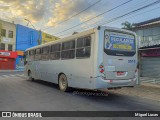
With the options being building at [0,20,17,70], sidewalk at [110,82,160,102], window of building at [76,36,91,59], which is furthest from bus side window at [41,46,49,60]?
building at [0,20,17,70]

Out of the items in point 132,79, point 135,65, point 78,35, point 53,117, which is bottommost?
point 53,117

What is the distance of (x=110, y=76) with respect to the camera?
355 inches

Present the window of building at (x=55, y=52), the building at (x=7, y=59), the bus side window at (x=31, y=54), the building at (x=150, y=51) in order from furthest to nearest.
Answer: the building at (x=7, y=59) < the building at (x=150, y=51) < the bus side window at (x=31, y=54) < the window of building at (x=55, y=52)

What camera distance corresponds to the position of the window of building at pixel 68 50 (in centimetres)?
1069

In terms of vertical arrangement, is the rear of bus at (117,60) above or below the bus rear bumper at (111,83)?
above

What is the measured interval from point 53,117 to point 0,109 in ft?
7.52

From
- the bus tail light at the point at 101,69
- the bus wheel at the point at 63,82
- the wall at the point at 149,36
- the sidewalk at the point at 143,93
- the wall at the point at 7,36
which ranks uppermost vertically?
the wall at the point at 7,36

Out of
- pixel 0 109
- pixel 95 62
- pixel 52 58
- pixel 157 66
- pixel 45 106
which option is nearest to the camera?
pixel 0 109

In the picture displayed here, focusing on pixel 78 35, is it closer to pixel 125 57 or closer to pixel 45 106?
pixel 125 57

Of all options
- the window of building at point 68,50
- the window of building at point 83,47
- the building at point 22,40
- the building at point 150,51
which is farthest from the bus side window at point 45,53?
the building at point 22,40

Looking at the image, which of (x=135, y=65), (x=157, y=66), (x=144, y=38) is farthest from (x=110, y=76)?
(x=144, y=38)

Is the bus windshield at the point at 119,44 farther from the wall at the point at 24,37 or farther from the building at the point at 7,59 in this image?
the building at the point at 7,59

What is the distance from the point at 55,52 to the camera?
1280 cm

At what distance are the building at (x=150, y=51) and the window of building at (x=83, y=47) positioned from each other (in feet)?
32.5
